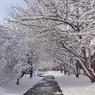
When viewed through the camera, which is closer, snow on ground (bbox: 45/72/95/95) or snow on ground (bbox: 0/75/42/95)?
snow on ground (bbox: 45/72/95/95)

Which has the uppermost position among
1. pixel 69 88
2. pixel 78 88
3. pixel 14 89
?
pixel 78 88

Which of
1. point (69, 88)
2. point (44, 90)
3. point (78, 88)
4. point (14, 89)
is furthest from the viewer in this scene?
point (14, 89)

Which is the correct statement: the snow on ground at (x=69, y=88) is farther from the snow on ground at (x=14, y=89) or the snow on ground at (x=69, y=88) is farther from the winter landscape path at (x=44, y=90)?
the winter landscape path at (x=44, y=90)

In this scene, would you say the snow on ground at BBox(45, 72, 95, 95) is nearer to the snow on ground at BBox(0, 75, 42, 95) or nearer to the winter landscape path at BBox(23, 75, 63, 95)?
the winter landscape path at BBox(23, 75, 63, 95)

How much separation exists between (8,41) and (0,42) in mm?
897

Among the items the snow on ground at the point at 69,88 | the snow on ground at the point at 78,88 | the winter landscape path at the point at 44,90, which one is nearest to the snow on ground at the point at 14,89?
the snow on ground at the point at 69,88

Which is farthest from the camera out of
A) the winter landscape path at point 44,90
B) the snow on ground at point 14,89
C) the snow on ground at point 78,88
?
the winter landscape path at point 44,90

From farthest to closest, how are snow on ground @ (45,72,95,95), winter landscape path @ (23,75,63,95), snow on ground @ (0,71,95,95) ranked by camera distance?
winter landscape path @ (23,75,63,95) < snow on ground @ (0,71,95,95) < snow on ground @ (45,72,95,95)

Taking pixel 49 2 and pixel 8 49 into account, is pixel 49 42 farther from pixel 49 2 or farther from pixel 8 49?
pixel 8 49

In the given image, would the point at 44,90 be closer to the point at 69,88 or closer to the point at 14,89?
the point at 69,88

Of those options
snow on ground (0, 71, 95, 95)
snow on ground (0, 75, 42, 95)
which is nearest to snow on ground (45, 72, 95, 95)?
snow on ground (0, 71, 95, 95)

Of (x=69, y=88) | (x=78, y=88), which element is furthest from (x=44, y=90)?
(x=78, y=88)

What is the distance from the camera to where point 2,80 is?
696 inches

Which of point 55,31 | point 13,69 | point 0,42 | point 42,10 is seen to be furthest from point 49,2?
point 0,42
